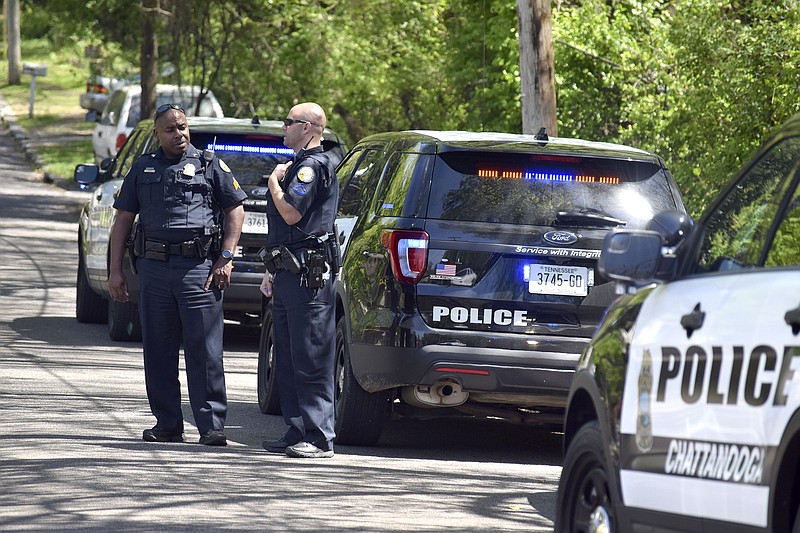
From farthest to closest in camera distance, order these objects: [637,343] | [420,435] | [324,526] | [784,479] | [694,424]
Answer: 1. [420,435]
2. [324,526]
3. [637,343]
4. [694,424]
5. [784,479]

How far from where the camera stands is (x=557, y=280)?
8.21 metres

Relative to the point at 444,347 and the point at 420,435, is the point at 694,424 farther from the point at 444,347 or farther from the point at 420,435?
the point at 420,435

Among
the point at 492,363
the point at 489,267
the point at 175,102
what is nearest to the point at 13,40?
the point at 175,102

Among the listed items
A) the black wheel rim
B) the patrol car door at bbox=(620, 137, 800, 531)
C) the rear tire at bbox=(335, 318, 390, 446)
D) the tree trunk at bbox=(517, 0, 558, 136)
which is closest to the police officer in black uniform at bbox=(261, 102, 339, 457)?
the rear tire at bbox=(335, 318, 390, 446)

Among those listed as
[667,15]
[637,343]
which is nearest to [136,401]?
[637,343]

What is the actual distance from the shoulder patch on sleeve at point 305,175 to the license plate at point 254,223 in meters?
4.05

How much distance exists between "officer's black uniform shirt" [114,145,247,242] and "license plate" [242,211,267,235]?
3536 mm

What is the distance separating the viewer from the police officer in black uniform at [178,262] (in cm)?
855

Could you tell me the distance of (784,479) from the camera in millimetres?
3898

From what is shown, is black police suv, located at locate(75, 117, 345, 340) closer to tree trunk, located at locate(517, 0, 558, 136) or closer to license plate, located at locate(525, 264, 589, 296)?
tree trunk, located at locate(517, 0, 558, 136)

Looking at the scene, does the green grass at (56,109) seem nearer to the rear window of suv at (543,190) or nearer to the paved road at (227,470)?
the paved road at (227,470)

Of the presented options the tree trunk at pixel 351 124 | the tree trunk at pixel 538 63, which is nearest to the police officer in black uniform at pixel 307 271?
the tree trunk at pixel 538 63

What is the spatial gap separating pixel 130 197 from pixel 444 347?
1.94 metres

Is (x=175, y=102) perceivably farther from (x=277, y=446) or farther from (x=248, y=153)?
(x=277, y=446)
